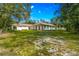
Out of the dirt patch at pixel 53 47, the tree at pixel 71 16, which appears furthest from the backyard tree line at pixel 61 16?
the dirt patch at pixel 53 47

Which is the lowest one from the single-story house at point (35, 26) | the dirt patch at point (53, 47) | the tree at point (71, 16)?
the dirt patch at point (53, 47)

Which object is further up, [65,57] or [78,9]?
[78,9]

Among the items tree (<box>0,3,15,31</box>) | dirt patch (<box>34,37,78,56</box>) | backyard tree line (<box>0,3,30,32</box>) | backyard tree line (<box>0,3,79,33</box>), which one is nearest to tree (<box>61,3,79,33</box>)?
backyard tree line (<box>0,3,79,33</box>)

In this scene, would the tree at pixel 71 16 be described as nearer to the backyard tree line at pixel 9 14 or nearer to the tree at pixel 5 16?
the backyard tree line at pixel 9 14

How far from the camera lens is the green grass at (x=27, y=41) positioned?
65.2 inches

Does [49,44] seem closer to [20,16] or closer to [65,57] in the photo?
[65,57]

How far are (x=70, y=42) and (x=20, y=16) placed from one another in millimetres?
Answer: 578

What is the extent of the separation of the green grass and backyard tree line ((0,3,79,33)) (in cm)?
9

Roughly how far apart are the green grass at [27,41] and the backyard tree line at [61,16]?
89 millimetres

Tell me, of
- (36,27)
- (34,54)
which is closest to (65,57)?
(34,54)

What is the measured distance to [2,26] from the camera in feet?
5.61

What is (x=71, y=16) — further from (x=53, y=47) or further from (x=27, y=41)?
(x=27, y=41)

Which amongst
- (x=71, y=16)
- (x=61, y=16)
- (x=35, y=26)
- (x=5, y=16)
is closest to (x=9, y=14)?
(x=5, y=16)

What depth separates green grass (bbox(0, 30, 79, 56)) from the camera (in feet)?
5.43
